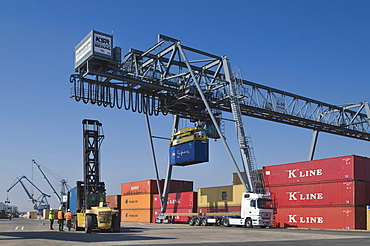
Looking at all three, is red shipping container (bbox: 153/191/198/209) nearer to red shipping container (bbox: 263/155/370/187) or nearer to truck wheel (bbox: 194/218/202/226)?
truck wheel (bbox: 194/218/202/226)

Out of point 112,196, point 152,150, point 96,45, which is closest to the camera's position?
point 96,45

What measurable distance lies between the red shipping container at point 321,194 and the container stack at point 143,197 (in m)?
13.1

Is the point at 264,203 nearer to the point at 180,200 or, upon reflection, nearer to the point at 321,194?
the point at 321,194

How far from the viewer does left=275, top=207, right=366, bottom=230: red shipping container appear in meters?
27.4

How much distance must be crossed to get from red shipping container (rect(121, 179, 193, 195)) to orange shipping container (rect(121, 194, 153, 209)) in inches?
19.2

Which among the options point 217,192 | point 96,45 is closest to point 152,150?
point 217,192

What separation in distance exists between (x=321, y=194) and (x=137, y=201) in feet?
84.7

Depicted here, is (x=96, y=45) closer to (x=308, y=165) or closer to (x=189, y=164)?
(x=189, y=164)

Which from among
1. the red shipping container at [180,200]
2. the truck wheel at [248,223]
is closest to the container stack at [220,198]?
the red shipping container at [180,200]

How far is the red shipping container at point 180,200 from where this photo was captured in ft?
135

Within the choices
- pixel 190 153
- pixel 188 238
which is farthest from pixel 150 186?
pixel 188 238

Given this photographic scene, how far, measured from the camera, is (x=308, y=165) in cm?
3088

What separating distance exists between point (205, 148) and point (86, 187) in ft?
37.0

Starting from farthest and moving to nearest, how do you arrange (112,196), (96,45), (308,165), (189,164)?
(112,196) < (189,164) < (308,165) < (96,45)
